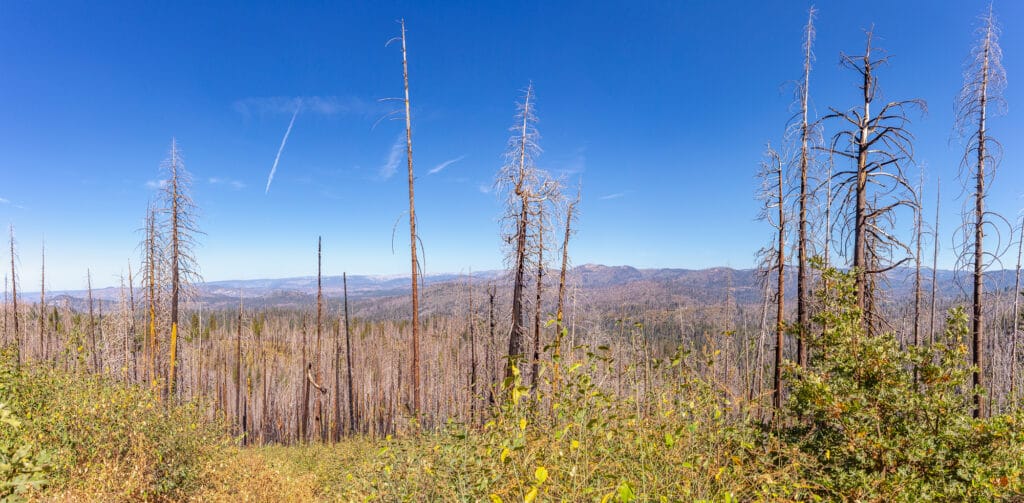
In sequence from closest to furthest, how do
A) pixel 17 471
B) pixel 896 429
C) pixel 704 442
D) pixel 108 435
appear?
pixel 17 471 → pixel 704 442 → pixel 896 429 → pixel 108 435

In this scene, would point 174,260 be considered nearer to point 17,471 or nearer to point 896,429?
point 17,471

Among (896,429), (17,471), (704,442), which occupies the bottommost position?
(896,429)

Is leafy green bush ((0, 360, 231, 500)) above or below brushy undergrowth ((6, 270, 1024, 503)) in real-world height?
below

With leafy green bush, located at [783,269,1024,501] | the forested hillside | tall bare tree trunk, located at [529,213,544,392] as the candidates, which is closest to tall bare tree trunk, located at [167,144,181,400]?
the forested hillside

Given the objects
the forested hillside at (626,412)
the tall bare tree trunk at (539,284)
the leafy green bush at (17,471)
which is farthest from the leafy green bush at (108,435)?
the tall bare tree trunk at (539,284)

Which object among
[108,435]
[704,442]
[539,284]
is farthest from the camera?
[539,284]

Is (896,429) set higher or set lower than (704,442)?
lower

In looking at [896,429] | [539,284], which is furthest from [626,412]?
[539,284]

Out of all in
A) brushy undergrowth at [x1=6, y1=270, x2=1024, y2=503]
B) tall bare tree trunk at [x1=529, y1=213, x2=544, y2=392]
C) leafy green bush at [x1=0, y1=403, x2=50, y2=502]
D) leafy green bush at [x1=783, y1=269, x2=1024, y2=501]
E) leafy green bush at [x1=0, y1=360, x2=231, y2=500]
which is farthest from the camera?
tall bare tree trunk at [x1=529, y1=213, x2=544, y2=392]

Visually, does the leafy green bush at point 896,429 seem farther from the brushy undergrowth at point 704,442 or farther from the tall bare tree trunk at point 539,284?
the tall bare tree trunk at point 539,284

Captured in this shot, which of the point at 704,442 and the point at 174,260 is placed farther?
the point at 174,260

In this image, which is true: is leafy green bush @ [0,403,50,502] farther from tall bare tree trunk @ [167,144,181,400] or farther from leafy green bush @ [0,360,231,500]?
tall bare tree trunk @ [167,144,181,400]

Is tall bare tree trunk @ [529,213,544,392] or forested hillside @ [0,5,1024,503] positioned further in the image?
tall bare tree trunk @ [529,213,544,392]

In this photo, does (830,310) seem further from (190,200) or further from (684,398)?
(190,200)
